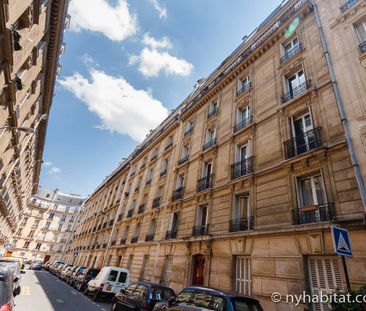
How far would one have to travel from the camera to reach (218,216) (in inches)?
478

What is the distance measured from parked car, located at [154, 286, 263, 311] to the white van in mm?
7848

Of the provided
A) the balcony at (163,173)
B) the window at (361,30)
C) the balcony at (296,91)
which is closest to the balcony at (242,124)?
the balcony at (296,91)

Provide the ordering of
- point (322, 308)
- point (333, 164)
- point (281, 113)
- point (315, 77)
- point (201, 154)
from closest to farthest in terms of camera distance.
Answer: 1. point (322, 308)
2. point (333, 164)
3. point (315, 77)
4. point (281, 113)
5. point (201, 154)

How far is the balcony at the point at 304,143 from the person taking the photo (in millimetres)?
9148

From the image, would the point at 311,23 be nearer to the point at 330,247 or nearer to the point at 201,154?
the point at 201,154

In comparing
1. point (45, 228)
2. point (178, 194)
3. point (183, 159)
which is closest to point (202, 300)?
point (178, 194)

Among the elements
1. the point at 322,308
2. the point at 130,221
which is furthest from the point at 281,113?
the point at 130,221

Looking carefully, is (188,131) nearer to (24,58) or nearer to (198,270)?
(198,270)

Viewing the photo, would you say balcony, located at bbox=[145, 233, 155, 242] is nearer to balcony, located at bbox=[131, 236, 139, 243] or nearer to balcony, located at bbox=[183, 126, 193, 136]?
balcony, located at bbox=[131, 236, 139, 243]

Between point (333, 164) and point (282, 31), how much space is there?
357 inches

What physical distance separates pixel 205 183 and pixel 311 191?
653 cm

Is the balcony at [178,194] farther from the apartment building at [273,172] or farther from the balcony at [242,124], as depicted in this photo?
the balcony at [242,124]

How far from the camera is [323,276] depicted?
24.2ft

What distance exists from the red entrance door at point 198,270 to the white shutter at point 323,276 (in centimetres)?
580
